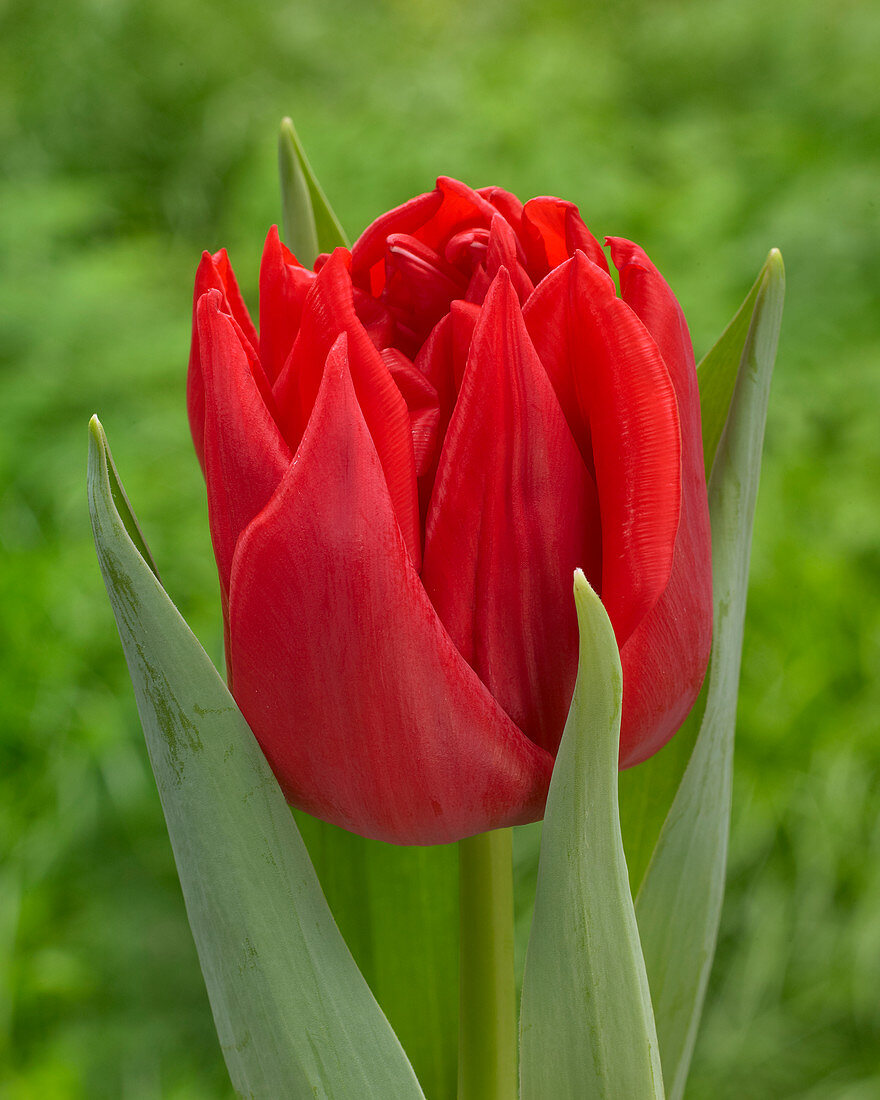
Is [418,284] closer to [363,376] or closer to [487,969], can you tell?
[363,376]

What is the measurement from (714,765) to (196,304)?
0.68 ft

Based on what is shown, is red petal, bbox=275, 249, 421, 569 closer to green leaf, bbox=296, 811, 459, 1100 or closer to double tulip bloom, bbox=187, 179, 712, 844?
double tulip bloom, bbox=187, 179, 712, 844

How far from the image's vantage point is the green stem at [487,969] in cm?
31

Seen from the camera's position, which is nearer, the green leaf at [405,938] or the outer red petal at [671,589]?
the outer red petal at [671,589]

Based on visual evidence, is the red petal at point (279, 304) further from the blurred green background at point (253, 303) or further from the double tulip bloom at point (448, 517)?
the blurred green background at point (253, 303)

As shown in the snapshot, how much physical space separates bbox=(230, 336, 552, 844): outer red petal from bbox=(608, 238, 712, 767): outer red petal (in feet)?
0.10

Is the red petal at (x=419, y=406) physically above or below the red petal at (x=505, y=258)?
below

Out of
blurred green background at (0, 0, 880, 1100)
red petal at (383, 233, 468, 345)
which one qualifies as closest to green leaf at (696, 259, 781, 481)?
red petal at (383, 233, 468, 345)

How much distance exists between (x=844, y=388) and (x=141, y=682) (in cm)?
107

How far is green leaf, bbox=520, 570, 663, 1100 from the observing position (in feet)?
0.81

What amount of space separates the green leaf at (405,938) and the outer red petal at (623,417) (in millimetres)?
191

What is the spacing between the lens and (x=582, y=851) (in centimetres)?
26

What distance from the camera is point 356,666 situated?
0.24m

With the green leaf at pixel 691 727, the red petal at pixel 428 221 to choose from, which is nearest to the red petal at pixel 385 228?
the red petal at pixel 428 221
